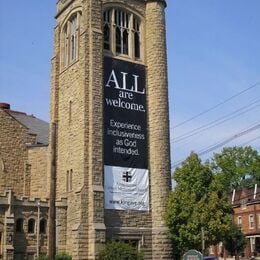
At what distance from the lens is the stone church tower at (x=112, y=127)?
37.4 metres

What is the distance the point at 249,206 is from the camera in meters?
70.8

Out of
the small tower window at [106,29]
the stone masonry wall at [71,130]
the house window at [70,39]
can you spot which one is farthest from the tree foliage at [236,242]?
the house window at [70,39]

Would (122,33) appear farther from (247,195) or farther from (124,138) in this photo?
(247,195)

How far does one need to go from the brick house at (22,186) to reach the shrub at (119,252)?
5.37m

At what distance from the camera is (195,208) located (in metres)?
36.0

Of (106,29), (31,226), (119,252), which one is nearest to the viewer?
(119,252)

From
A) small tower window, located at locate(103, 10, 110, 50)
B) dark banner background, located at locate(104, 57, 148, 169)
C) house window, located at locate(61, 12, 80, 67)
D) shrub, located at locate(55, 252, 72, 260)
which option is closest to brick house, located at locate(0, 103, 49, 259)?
shrub, located at locate(55, 252, 72, 260)


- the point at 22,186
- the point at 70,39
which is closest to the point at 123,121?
the point at 70,39

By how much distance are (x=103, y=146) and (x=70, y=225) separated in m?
6.11

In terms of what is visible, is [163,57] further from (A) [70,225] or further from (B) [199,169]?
(A) [70,225]

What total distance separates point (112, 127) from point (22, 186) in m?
11.6

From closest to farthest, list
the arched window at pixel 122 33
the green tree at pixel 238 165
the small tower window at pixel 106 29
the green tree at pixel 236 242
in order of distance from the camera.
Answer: the small tower window at pixel 106 29
the arched window at pixel 122 33
the green tree at pixel 236 242
the green tree at pixel 238 165

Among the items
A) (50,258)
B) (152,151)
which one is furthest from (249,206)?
(50,258)

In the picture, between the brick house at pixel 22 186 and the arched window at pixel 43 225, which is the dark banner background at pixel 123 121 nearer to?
the arched window at pixel 43 225
